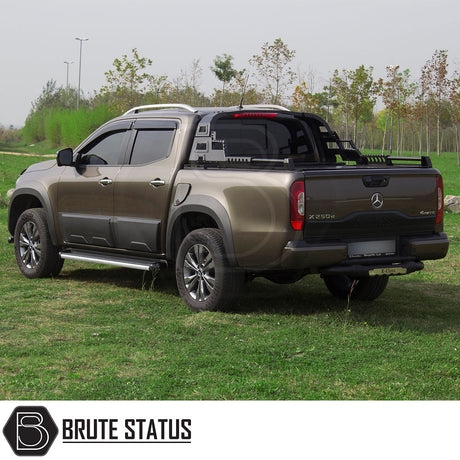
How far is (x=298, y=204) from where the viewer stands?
6.35 m

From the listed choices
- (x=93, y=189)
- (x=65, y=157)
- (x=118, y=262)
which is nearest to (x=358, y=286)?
(x=118, y=262)

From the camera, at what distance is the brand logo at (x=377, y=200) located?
6695mm

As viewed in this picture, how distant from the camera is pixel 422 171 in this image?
7.08 metres

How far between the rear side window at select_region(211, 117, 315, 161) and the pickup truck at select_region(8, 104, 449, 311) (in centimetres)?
1

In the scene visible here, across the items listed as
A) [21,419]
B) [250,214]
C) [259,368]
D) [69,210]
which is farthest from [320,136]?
[21,419]

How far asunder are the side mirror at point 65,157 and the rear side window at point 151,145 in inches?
35.1

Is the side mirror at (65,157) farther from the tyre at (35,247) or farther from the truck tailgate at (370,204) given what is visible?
the truck tailgate at (370,204)

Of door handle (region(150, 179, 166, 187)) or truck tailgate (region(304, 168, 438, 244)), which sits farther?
door handle (region(150, 179, 166, 187))

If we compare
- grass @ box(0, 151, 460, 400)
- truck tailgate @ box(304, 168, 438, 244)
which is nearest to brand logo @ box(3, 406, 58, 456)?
grass @ box(0, 151, 460, 400)

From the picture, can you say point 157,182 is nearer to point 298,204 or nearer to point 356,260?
point 298,204

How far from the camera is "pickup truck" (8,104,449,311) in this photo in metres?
6.50

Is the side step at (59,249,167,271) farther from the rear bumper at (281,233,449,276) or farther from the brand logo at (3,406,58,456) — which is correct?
the brand logo at (3,406,58,456)

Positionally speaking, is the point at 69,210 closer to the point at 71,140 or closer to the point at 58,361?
the point at 58,361

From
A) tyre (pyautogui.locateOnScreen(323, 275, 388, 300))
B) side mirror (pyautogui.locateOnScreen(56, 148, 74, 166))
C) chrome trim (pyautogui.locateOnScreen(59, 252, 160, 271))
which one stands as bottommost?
tyre (pyautogui.locateOnScreen(323, 275, 388, 300))
